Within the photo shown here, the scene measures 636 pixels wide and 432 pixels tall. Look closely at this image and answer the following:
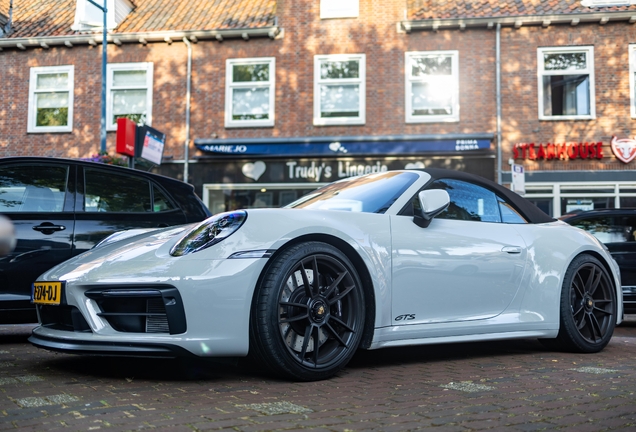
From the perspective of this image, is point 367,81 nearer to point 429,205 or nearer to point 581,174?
point 581,174

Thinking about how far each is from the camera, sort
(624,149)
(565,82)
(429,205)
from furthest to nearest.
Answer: (565,82) → (624,149) → (429,205)

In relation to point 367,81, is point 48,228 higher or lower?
lower

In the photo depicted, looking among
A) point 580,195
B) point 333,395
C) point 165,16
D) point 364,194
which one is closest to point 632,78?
point 580,195

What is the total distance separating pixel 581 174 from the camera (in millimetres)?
17328

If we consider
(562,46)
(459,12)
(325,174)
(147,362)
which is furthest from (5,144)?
(147,362)

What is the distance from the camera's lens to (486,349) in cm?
535

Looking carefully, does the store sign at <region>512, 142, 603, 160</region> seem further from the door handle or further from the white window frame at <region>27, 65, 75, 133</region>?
the door handle

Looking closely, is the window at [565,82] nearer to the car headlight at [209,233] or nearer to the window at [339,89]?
the window at [339,89]

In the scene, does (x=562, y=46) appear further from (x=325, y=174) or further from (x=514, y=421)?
(x=514, y=421)

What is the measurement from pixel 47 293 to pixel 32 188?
180 centimetres

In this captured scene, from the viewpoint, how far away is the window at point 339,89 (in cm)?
1839

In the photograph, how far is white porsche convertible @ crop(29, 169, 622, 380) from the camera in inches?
139

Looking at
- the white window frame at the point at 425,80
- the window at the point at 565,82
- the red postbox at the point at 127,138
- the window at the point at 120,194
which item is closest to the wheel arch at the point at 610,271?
the window at the point at 120,194

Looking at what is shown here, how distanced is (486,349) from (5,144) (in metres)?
18.2
